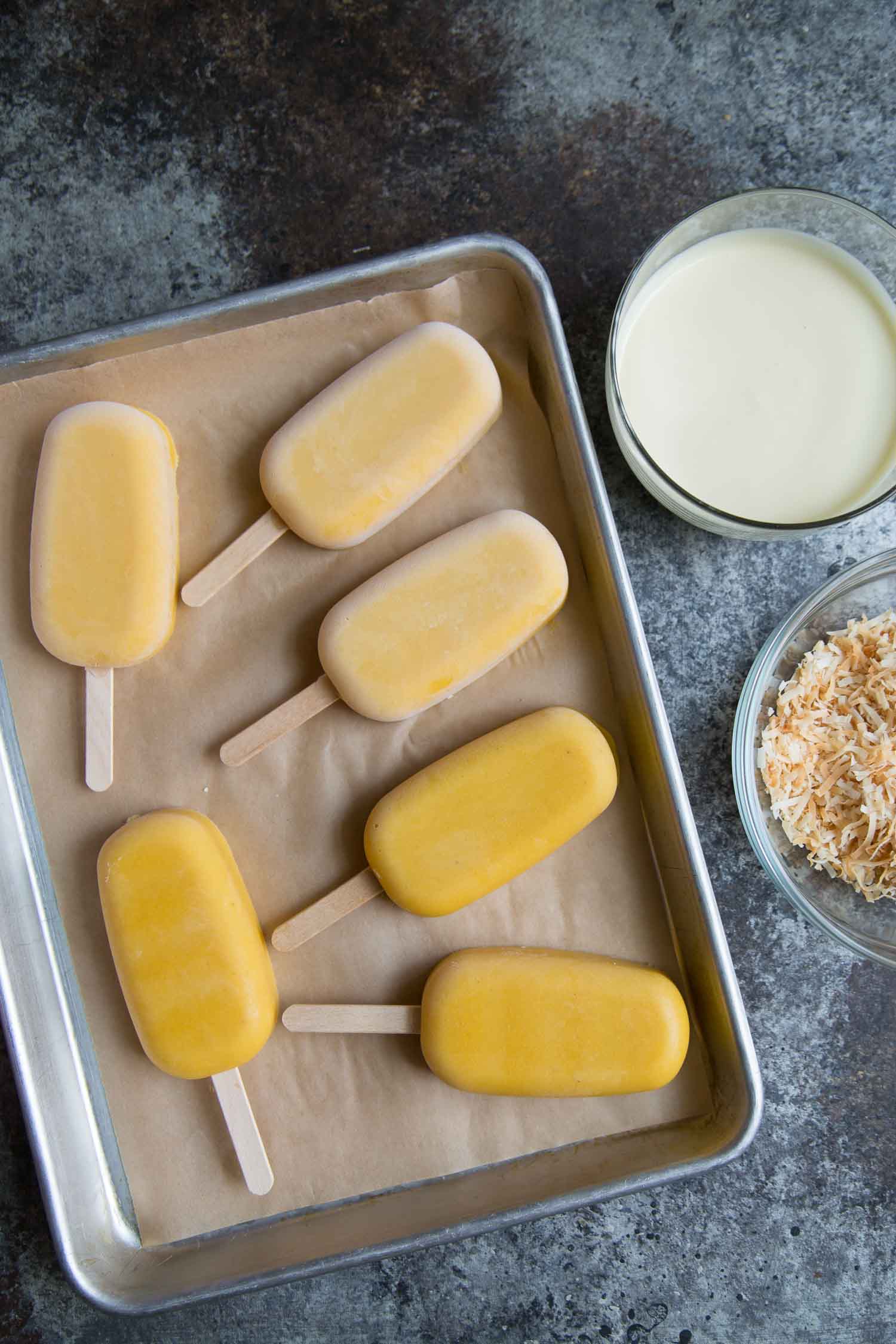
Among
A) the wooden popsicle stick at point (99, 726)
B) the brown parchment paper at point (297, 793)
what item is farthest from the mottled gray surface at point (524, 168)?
the wooden popsicle stick at point (99, 726)

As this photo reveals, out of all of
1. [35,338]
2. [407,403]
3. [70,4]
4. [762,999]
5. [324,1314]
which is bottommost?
[324,1314]

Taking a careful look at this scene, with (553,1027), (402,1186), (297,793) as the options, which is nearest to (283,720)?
(297,793)

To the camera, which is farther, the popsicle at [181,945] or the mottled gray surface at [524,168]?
the mottled gray surface at [524,168]

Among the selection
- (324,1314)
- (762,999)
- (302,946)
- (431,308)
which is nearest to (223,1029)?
(302,946)

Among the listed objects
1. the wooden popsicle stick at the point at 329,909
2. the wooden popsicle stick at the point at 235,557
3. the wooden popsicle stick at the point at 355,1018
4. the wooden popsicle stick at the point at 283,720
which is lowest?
the wooden popsicle stick at the point at 355,1018

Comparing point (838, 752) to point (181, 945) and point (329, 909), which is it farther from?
point (181, 945)

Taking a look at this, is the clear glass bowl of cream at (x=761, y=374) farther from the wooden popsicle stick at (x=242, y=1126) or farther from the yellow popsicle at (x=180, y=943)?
the wooden popsicle stick at (x=242, y=1126)

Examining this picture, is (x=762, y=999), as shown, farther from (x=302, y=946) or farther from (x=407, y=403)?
(x=407, y=403)
